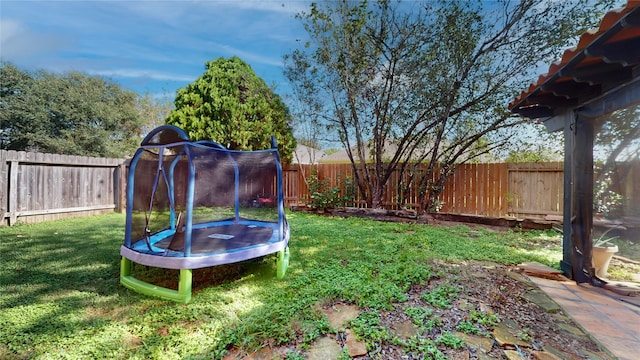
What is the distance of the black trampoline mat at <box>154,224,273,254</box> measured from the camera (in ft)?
9.55

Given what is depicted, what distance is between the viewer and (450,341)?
178 centimetres

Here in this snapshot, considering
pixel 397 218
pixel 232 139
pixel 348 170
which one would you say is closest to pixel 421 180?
pixel 397 218

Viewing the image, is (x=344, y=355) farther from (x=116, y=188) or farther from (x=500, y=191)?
(x=116, y=188)

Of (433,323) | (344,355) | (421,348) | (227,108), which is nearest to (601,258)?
(433,323)

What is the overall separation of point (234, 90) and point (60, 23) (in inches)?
154

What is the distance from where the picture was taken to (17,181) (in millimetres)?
A: 5742

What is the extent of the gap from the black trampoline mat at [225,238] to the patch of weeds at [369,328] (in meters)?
1.48

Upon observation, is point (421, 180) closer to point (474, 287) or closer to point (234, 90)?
point (474, 287)

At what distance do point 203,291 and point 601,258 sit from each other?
4.11 metres

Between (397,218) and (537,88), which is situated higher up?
(537,88)

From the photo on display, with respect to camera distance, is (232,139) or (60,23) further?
(232,139)

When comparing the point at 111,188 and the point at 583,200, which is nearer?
the point at 583,200

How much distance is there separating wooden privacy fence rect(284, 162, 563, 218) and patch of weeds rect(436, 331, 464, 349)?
5761mm

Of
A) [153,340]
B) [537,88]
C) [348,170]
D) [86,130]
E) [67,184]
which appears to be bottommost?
[153,340]
